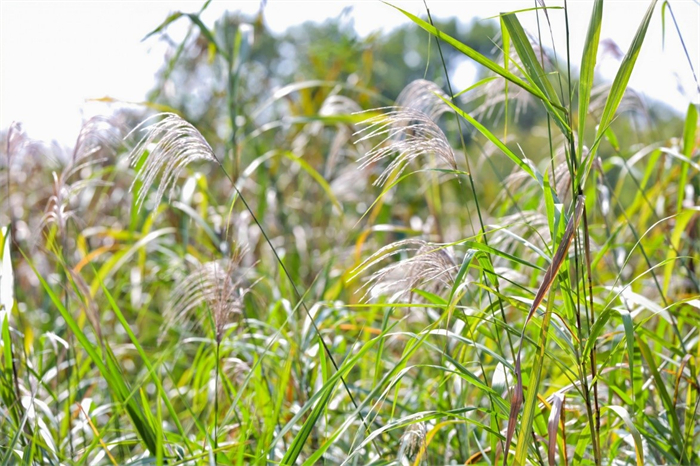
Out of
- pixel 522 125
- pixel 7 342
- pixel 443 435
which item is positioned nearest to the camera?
pixel 7 342

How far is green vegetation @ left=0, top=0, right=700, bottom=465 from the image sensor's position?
1.04 metres

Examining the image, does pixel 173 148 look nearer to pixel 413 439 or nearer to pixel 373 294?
pixel 373 294

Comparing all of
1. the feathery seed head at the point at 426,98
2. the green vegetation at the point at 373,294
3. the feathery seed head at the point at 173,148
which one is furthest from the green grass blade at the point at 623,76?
the feathery seed head at the point at 173,148

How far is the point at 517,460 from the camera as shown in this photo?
94 cm

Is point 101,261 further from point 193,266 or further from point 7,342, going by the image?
point 7,342

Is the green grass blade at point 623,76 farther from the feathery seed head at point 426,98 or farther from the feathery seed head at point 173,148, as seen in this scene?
the feathery seed head at point 173,148

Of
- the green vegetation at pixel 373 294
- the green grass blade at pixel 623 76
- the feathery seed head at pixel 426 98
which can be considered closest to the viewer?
the green grass blade at pixel 623 76

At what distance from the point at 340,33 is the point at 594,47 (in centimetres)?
284

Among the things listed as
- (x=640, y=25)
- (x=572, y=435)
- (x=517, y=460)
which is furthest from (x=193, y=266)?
Answer: (x=640, y=25)

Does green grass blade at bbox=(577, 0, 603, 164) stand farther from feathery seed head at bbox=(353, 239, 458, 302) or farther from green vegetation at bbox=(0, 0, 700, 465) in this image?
feathery seed head at bbox=(353, 239, 458, 302)

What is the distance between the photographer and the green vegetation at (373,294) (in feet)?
3.42

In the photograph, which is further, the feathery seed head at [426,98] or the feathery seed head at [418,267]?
the feathery seed head at [426,98]

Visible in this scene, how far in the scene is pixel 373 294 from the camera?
40.6 inches

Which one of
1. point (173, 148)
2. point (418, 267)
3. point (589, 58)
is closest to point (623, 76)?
point (589, 58)
